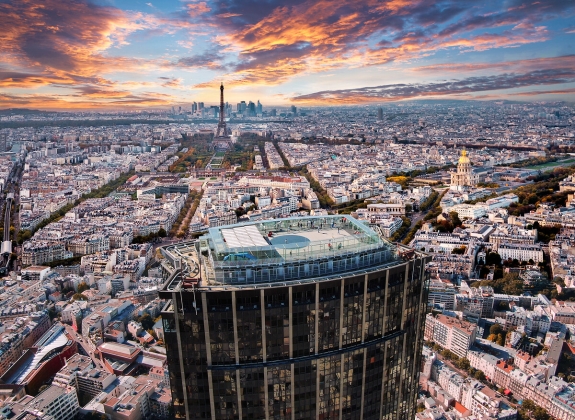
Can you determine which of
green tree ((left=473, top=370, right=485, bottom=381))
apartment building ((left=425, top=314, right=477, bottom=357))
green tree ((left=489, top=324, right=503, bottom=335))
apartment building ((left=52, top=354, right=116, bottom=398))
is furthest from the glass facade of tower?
green tree ((left=489, top=324, right=503, bottom=335))

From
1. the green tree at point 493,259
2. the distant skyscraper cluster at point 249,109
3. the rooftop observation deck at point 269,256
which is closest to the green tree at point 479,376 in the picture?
the green tree at point 493,259

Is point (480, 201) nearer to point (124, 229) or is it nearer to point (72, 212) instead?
point (124, 229)

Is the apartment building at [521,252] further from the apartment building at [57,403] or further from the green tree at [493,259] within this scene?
the apartment building at [57,403]

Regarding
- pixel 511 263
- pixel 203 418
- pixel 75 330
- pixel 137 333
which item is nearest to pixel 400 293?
pixel 203 418

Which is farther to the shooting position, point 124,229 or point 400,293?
point 124,229

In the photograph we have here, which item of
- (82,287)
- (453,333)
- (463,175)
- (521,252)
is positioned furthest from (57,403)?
(463,175)

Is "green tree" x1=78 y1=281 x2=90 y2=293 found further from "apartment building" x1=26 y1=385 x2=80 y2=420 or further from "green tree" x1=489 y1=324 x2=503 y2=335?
"green tree" x1=489 y1=324 x2=503 y2=335
